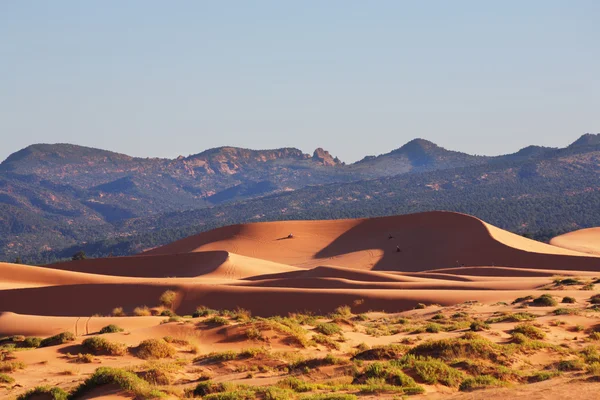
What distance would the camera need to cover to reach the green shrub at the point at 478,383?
51.5 ft

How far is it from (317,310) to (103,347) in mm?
13119

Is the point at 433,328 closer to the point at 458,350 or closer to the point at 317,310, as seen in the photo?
the point at 458,350

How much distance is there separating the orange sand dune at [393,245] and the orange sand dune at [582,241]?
721cm

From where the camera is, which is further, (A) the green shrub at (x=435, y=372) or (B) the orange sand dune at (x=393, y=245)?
(B) the orange sand dune at (x=393, y=245)

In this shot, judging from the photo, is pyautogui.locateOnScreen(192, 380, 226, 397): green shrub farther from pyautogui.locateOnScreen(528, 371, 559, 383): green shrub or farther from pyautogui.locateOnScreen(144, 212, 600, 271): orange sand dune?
pyautogui.locateOnScreen(144, 212, 600, 271): orange sand dune

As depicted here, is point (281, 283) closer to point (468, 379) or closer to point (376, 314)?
point (376, 314)

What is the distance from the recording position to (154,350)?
21000 mm

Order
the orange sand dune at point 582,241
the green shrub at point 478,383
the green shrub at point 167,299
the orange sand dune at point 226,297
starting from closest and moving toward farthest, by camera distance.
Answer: the green shrub at point 478,383
the orange sand dune at point 226,297
the green shrub at point 167,299
the orange sand dune at point 582,241

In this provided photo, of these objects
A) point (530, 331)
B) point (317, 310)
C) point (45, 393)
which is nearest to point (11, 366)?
point (45, 393)

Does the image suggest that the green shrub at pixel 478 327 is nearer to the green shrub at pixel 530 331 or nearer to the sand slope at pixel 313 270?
the green shrub at pixel 530 331

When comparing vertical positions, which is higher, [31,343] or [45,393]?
[31,343]

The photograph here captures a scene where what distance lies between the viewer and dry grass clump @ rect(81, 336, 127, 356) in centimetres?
2138

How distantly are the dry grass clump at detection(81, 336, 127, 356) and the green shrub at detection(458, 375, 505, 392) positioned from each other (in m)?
8.88

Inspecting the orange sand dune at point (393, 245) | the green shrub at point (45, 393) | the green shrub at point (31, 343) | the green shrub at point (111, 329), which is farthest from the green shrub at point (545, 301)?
the orange sand dune at point (393, 245)
